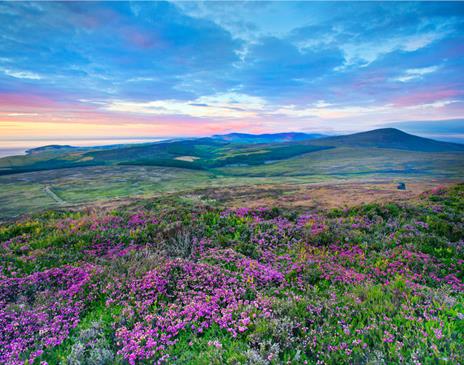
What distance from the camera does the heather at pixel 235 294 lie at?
A: 13.4 ft

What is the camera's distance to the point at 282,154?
19950 centimetres

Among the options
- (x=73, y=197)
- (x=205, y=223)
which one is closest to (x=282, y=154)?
(x=73, y=197)

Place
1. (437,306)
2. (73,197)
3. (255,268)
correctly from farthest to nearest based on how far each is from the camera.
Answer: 1. (73,197)
2. (255,268)
3. (437,306)

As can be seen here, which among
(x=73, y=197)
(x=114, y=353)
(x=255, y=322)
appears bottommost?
Result: (x=73, y=197)

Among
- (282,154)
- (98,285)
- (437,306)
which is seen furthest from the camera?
(282,154)

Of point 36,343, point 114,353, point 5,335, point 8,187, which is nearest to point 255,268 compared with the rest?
point 114,353

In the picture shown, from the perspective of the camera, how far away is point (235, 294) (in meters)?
5.79

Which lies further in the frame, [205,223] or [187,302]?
[205,223]

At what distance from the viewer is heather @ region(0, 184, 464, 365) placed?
4.09m

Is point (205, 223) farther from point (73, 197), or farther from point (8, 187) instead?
point (8, 187)

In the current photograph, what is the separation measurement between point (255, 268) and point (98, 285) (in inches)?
164

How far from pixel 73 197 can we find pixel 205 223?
6517 cm

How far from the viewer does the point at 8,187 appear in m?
80.8

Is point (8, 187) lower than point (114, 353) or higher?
lower
